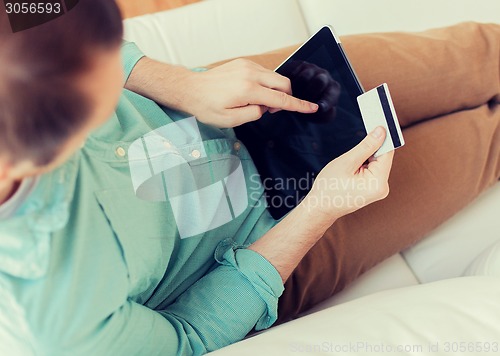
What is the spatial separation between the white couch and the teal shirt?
8 cm

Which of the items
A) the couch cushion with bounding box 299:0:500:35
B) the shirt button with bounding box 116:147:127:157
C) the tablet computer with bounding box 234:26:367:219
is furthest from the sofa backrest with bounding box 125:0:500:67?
the shirt button with bounding box 116:147:127:157

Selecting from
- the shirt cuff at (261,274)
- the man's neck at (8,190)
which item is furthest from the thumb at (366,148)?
the man's neck at (8,190)

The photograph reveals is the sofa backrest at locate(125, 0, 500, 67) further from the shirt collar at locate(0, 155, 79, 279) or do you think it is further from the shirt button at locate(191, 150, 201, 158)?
the shirt collar at locate(0, 155, 79, 279)

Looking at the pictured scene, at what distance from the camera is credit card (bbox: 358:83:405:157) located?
65cm

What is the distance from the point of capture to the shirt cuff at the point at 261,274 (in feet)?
2.31

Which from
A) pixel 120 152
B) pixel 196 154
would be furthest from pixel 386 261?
pixel 120 152

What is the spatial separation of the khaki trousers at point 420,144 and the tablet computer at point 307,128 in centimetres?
11

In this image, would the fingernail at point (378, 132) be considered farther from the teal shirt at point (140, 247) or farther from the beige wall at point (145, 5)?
the beige wall at point (145, 5)

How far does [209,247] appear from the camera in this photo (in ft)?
2.47

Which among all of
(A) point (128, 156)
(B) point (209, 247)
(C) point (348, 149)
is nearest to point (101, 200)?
(A) point (128, 156)

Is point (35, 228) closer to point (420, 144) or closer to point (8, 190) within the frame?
point (8, 190)

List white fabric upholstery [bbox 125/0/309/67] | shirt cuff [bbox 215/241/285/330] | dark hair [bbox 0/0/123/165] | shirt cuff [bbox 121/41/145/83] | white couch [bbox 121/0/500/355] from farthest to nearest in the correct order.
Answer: white fabric upholstery [bbox 125/0/309/67]
shirt cuff [bbox 121/41/145/83]
shirt cuff [bbox 215/241/285/330]
white couch [bbox 121/0/500/355]
dark hair [bbox 0/0/123/165]

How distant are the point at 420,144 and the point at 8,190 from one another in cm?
68

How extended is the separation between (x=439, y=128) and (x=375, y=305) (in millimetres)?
402
